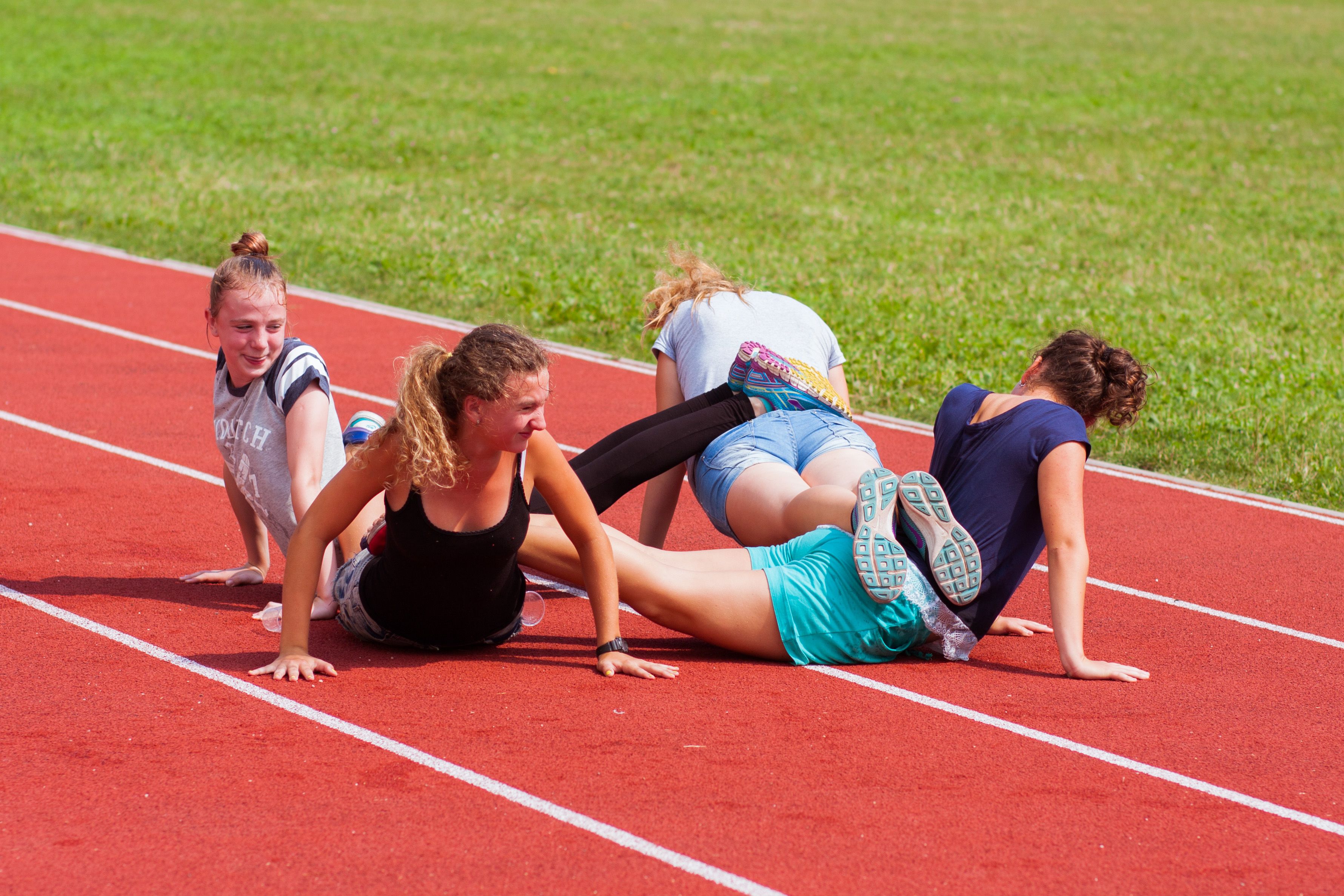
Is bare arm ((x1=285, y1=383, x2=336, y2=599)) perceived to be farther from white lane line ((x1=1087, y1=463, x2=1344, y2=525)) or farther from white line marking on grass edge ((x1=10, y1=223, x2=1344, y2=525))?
white lane line ((x1=1087, y1=463, x2=1344, y2=525))

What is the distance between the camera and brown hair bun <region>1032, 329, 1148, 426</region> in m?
5.47

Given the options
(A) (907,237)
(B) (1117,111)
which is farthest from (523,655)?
(B) (1117,111)

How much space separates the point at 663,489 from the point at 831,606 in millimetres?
1396

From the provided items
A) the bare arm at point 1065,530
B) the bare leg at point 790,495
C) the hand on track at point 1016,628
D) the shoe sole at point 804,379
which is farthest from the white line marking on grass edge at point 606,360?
the hand on track at point 1016,628

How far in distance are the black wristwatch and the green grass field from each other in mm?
4771

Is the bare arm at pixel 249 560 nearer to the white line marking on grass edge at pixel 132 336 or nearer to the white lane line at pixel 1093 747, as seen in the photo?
the white lane line at pixel 1093 747

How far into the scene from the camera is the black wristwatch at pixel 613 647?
531 centimetres

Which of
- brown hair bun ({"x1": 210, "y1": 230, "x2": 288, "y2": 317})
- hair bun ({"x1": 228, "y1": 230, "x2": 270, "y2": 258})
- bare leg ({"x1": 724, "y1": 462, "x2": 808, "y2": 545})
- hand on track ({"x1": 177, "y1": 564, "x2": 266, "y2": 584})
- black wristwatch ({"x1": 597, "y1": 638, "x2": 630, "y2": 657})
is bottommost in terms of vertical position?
hand on track ({"x1": 177, "y1": 564, "x2": 266, "y2": 584})

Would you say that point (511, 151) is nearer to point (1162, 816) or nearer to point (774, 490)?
point (774, 490)

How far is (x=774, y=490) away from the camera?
5.93 metres

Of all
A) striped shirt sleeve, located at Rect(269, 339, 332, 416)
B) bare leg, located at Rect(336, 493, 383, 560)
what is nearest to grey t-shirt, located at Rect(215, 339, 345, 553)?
striped shirt sleeve, located at Rect(269, 339, 332, 416)

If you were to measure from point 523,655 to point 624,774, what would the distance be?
1133mm

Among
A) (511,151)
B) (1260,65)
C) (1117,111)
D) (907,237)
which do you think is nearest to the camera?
(907,237)

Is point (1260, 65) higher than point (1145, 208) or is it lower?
higher
